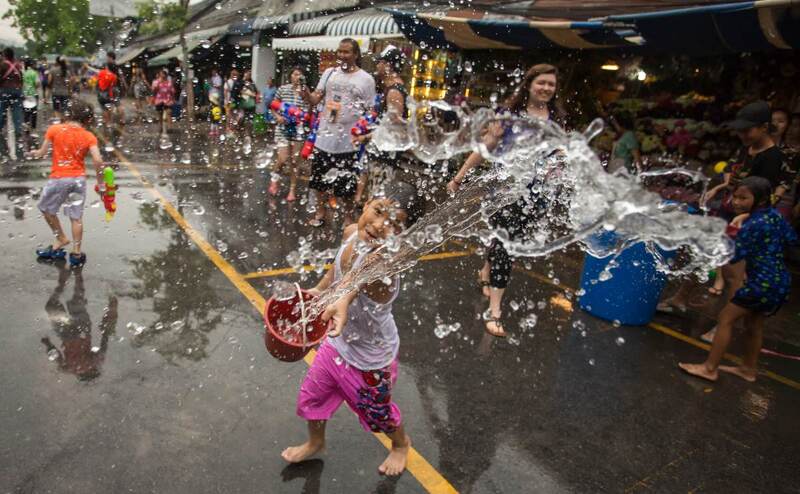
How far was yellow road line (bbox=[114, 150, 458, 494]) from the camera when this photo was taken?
255 cm

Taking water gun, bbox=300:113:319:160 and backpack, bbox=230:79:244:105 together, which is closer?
water gun, bbox=300:113:319:160

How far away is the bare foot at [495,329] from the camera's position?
4.20 meters

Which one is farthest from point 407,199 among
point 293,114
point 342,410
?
point 293,114

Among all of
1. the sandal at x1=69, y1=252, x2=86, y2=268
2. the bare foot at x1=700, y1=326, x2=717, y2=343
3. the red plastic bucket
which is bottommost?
the sandal at x1=69, y1=252, x2=86, y2=268

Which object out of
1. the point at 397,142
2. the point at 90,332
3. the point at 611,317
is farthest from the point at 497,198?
the point at 90,332

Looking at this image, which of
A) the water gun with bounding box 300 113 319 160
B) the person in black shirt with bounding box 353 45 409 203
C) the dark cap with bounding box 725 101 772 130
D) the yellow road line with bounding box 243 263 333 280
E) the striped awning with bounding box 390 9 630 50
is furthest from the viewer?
the striped awning with bounding box 390 9 630 50

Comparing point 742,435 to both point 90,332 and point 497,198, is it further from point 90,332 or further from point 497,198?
point 90,332

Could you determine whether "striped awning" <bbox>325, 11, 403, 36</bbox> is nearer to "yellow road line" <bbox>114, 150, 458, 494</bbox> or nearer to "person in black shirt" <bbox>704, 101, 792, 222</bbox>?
"yellow road line" <bbox>114, 150, 458, 494</bbox>

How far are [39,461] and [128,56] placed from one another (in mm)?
42397

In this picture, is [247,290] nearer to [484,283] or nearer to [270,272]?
[270,272]

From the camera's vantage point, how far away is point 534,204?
4.13m

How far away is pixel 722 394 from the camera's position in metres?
3.72

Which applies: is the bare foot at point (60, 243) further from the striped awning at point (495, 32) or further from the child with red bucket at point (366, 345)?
the striped awning at point (495, 32)

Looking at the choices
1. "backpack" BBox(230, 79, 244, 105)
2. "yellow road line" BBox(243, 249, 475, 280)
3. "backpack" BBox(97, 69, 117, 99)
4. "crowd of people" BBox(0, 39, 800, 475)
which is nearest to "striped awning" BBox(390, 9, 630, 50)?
"crowd of people" BBox(0, 39, 800, 475)
